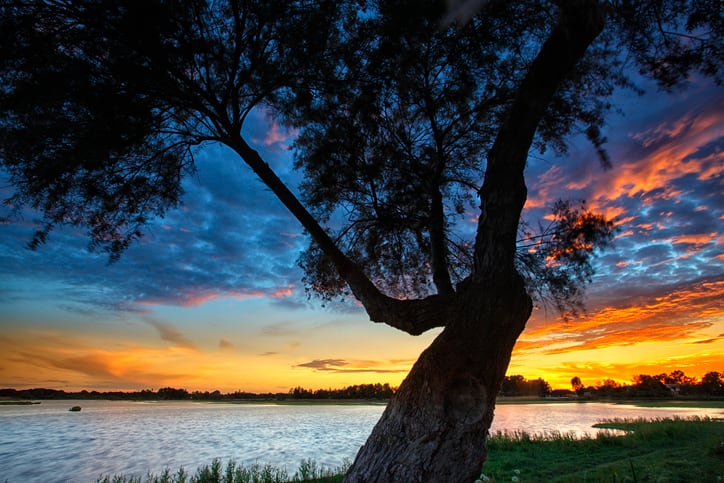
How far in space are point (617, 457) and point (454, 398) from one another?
47.0ft

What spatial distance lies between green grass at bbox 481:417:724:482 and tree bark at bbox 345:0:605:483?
5.51 m

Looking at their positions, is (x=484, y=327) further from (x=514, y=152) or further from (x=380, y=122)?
(x=380, y=122)

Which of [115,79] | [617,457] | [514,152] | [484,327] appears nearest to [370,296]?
[484,327]

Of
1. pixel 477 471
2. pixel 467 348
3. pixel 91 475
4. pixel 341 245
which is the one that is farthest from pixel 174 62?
pixel 91 475

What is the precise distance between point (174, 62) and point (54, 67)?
1197 mm

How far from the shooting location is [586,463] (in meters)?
12.3

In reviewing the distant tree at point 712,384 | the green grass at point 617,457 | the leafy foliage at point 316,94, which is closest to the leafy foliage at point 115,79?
the leafy foliage at point 316,94

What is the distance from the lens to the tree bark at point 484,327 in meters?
3.12

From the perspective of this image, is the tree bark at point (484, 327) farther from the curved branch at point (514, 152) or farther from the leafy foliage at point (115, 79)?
the leafy foliage at point (115, 79)

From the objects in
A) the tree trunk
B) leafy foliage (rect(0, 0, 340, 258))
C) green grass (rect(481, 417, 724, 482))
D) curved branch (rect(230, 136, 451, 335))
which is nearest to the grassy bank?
green grass (rect(481, 417, 724, 482))

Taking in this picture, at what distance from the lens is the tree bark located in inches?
123

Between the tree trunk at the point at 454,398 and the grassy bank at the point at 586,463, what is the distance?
595 centimetres

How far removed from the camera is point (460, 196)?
6.70 m

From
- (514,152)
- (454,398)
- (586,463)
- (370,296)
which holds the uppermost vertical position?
(514,152)
